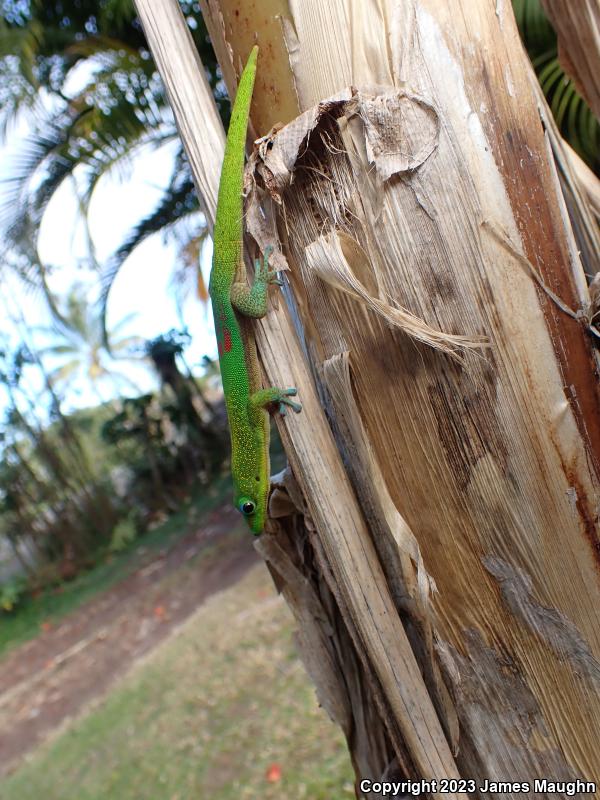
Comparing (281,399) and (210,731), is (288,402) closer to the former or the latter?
(281,399)

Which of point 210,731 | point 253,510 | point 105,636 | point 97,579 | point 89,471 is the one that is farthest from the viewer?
point 89,471

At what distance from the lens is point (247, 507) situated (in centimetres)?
182

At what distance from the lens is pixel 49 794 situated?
4.30 meters

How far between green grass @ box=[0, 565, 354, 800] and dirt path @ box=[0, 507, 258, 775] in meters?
0.67

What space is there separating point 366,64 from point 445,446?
1.91ft

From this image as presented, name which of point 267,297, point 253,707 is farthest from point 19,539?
point 267,297

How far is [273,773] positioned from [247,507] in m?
2.35

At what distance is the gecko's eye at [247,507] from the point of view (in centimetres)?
181

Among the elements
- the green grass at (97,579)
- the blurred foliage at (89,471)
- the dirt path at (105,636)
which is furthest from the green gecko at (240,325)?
the blurred foliage at (89,471)

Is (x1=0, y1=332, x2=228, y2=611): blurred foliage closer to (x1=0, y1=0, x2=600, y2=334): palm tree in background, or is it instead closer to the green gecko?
(x1=0, y1=0, x2=600, y2=334): palm tree in background

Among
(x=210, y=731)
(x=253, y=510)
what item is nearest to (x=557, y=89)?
(x=253, y=510)

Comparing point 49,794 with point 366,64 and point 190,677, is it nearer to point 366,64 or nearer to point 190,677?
point 190,677

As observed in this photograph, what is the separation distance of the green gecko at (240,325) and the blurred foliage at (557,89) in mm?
1741

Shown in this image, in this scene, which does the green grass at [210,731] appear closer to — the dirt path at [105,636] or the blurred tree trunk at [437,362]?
the dirt path at [105,636]
